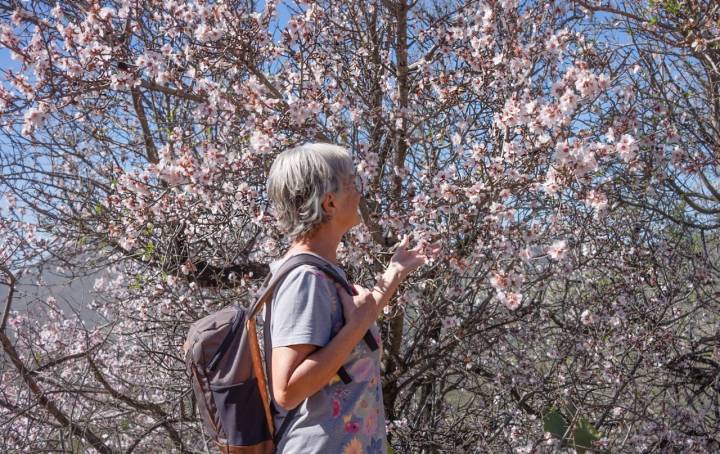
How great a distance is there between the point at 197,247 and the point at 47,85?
138cm

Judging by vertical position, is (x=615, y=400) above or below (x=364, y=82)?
below

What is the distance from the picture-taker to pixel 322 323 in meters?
1.36

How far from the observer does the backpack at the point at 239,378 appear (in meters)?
1.44

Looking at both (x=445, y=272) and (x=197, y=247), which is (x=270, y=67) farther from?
(x=445, y=272)

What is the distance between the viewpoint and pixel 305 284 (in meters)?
1.39

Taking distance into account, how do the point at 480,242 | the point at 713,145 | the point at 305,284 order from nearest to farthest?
1. the point at 305,284
2. the point at 480,242
3. the point at 713,145

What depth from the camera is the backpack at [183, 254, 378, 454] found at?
1.44 metres

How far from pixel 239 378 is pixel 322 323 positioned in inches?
9.7

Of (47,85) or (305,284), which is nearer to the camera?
(305,284)

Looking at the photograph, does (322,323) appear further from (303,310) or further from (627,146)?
(627,146)

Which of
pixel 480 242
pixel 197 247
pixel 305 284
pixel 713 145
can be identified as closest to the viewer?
pixel 305 284

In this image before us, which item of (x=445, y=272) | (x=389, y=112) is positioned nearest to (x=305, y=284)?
(x=445, y=272)

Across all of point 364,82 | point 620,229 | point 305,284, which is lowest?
point 305,284

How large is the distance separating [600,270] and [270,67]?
7.56 ft
